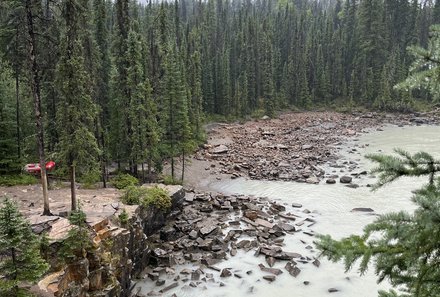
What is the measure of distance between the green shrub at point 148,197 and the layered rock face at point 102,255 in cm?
70

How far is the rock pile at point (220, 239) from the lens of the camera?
1995cm

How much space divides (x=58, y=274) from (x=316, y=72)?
90.7m

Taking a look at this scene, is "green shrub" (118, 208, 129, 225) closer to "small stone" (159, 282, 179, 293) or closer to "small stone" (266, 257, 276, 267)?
"small stone" (159, 282, 179, 293)

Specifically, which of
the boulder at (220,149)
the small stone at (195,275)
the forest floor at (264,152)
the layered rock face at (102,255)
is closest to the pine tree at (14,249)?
the layered rock face at (102,255)

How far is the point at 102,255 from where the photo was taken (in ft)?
53.2

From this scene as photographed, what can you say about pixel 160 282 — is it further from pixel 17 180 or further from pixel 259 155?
pixel 259 155

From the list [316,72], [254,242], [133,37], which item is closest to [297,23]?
[316,72]

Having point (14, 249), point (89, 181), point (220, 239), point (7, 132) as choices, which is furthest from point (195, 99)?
point (14, 249)

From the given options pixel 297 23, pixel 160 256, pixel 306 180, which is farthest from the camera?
pixel 297 23

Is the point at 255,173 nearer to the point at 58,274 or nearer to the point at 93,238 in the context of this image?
the point at 93,238

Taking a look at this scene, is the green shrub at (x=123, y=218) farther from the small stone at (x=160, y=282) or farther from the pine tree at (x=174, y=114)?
the pine tree at (x=174, y=114)

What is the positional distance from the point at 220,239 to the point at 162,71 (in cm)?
2315

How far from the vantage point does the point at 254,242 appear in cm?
2353

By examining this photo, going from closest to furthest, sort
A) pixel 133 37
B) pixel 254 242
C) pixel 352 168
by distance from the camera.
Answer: pixel 254 242, pixel 133 37, pixel 352 168
